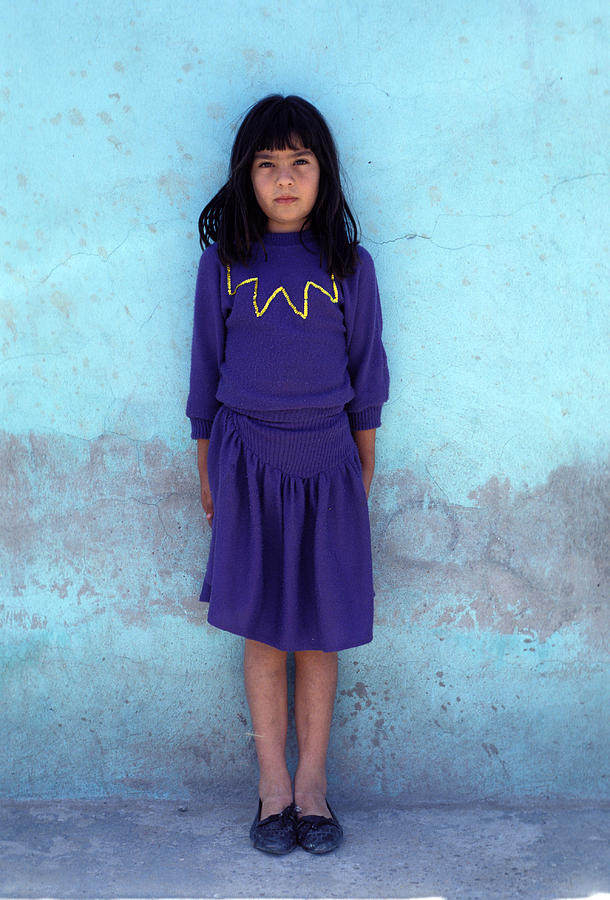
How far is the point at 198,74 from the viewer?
203cm

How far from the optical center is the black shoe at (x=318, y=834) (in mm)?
1938

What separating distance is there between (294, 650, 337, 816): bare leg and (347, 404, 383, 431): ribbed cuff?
1.92 feet

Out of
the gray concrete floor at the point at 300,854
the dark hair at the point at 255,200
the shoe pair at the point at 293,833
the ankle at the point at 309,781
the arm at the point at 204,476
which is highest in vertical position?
the dark hair at the point at 255,200

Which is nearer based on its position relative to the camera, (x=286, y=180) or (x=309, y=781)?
(x=286, y=180)

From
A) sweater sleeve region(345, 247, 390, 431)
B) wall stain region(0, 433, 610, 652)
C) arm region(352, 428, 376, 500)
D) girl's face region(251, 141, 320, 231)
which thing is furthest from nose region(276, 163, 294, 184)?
wall stain region(0, 433, 610, 652)

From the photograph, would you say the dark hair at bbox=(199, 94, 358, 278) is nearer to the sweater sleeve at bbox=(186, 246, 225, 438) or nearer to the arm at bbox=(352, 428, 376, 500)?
the sweater sleeve at bbox=(186, 246, 225, 438)

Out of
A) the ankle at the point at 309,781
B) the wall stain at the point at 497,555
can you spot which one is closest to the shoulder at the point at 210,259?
the wall stain at the point at 497,555

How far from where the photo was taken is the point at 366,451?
208 cm

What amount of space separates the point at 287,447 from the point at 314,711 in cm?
69

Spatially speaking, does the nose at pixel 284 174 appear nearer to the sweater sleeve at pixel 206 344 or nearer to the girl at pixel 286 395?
the girl at pixel 286 395

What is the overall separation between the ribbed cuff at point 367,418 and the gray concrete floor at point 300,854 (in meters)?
1.02

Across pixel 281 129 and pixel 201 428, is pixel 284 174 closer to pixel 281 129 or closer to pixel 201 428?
pixel 281 129

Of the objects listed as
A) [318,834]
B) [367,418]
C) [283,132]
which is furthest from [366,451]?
[318,834]

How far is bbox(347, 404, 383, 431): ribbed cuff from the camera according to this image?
204 centimetres
